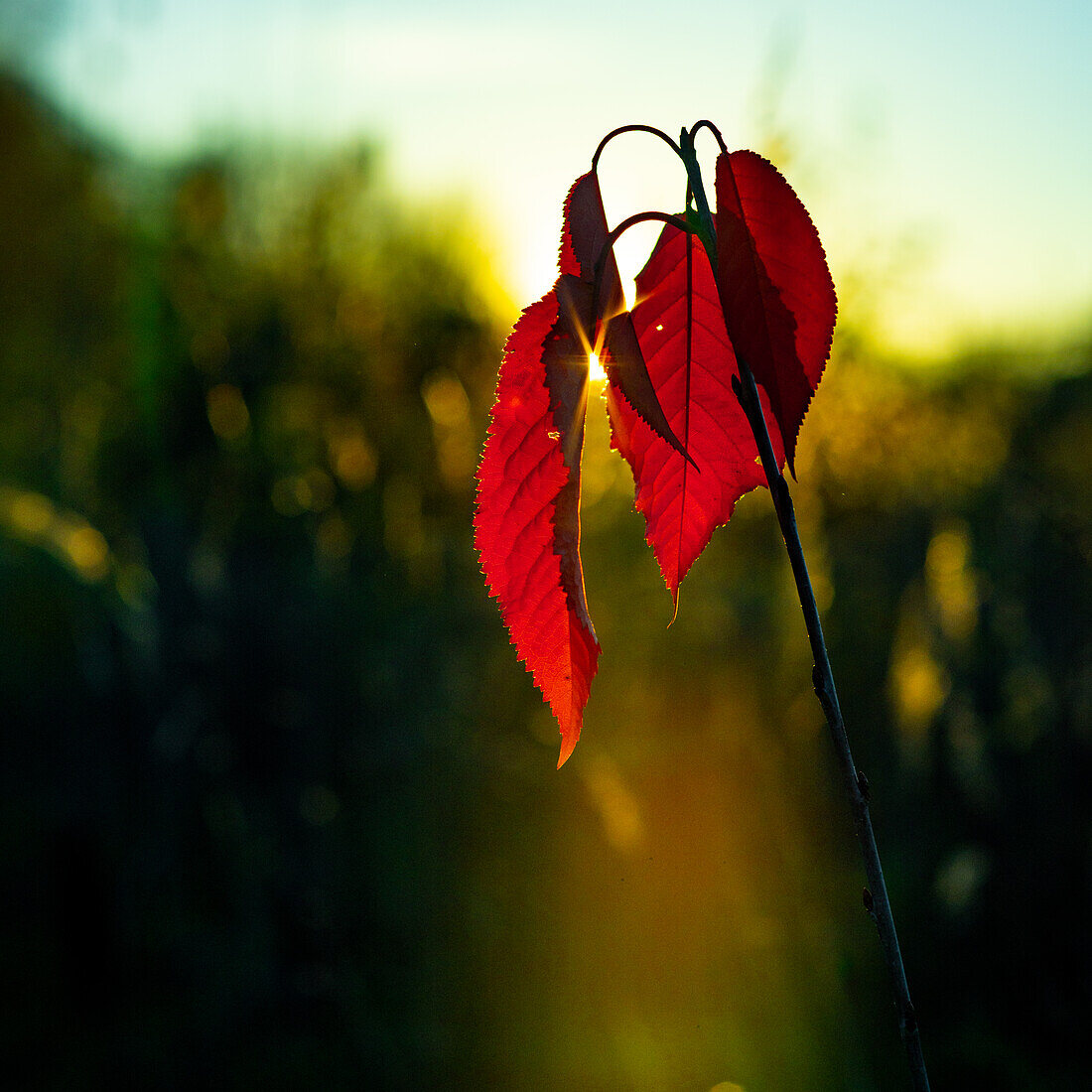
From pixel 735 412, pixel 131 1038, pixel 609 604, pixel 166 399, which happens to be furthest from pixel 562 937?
pixel 166 399

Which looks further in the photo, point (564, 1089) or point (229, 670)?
point (229, 670)

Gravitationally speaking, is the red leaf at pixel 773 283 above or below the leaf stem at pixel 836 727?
above

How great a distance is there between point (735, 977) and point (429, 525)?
99cm

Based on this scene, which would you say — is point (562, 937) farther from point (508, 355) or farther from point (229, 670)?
point (508, 355)

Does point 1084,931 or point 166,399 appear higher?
point 166,399

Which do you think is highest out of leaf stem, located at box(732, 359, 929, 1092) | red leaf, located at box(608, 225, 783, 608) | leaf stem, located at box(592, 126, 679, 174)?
leaf stem, located at box(592, 126, 679, 174)

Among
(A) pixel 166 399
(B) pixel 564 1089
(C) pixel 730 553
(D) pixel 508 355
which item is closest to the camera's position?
(D) pixel 508 355

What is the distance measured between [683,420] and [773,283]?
0.18 feet

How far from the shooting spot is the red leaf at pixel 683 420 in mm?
261

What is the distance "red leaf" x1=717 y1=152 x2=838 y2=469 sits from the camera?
0.22 m

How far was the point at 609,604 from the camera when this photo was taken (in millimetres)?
1658

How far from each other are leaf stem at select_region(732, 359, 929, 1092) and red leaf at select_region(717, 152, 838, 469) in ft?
0.05

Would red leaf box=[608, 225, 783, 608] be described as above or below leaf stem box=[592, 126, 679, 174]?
below

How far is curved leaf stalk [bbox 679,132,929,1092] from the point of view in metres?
0.23
